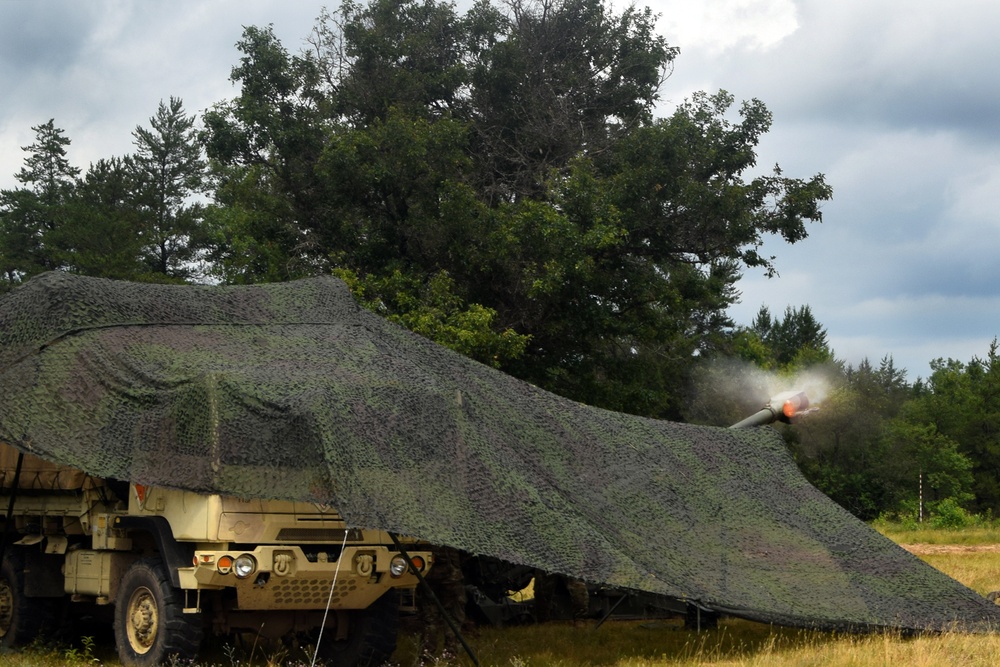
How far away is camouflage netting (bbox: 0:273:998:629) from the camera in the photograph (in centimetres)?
835

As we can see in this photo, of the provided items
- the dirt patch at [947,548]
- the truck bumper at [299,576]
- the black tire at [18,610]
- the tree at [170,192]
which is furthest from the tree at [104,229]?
the truck bumper at [299,576]

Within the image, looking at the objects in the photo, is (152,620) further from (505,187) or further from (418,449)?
(505,187)

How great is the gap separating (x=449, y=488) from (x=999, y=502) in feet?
191

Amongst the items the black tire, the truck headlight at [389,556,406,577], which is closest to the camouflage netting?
the truck headlight at [389,556,406,577]

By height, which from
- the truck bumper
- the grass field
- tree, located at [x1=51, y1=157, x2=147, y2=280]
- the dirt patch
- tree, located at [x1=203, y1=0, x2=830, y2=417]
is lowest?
the grass field

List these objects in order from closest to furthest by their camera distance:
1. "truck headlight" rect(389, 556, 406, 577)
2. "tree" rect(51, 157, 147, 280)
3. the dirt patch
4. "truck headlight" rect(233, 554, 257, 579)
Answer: "truck headlight" rect(233, 554, 257, 579) → "truck headlight" rect(389, 556, 406, 577) → the dirt patch → "tree" rect(51, 157, 147, 280)

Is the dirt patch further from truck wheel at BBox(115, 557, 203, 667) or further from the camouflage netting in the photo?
truck wheel at BBox(115, 557, 203, 667)

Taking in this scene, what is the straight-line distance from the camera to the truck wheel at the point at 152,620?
8.51 meters

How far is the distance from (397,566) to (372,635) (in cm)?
78

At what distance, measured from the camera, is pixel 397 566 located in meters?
8.89

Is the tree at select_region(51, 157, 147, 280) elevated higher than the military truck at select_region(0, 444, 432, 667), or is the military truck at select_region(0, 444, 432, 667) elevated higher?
the tree at select_region(51, 157, 147, 280)

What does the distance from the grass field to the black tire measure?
9.9 inches

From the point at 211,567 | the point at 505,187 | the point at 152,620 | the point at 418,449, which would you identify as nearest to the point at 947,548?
the point at 505,187

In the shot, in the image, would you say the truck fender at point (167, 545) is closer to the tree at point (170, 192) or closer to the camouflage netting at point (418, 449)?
the camouflage netting at point (418, 449)
